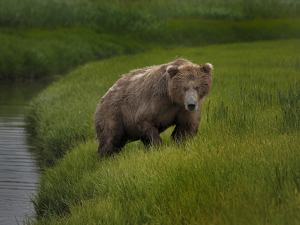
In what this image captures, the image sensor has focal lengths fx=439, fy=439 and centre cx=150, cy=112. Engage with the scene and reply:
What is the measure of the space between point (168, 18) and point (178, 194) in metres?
42.9

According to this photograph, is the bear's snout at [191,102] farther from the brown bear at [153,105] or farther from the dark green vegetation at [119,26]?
the dark green vegetation at [119,26]

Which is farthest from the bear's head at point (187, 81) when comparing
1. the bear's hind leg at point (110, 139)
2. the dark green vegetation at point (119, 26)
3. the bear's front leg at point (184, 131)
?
the dark green vegetation at point (119, 26)

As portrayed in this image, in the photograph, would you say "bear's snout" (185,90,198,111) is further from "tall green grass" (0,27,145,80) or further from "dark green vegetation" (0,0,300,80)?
"dark green vegetation" (0,0,300,80)

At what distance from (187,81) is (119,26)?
42225 millimetres

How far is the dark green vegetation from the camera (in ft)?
118

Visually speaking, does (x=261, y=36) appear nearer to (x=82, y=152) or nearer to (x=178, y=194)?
(x=82, y=152)

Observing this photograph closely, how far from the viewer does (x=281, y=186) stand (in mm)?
3480

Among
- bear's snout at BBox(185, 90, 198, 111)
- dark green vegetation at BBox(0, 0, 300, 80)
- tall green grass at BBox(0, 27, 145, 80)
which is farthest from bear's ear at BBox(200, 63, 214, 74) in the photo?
dark green vegetation at BBox(0, 0, 300, 80)

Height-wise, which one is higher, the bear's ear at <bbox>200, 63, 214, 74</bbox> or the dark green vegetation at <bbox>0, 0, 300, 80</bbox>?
the bear's ear at <bbox>200, 63, 214, 74</bbox>

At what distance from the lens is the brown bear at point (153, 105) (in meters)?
5.30

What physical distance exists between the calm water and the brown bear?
147cm

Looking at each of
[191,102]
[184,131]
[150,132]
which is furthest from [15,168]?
[191,102]

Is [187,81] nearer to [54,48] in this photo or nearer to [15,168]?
[15,168]

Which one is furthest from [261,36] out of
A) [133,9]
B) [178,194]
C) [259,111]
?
[178,194]
